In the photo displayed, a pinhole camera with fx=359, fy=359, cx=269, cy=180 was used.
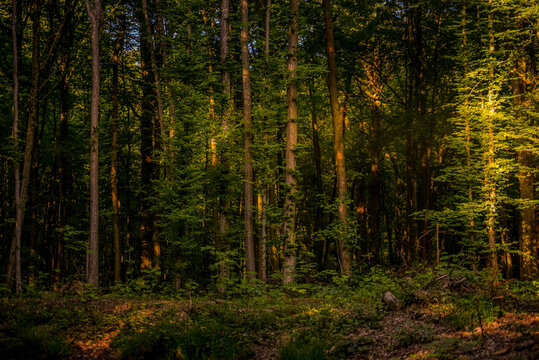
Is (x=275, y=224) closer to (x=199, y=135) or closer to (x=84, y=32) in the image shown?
(x=199, y=135)

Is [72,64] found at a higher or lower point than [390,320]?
higher

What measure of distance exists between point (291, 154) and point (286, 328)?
7.08 metres

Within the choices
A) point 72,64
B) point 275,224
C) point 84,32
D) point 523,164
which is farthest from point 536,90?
point 72,64

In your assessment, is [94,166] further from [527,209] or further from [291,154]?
[527,209]

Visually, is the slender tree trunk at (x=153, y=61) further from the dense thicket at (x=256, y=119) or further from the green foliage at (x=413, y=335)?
the green foliage at (x=413, y=335)

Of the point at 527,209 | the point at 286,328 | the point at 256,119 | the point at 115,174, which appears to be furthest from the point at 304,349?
the point at 115,174

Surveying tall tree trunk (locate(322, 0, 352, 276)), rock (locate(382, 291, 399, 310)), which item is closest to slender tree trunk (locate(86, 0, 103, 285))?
tall tree trunk (locate(322, 0, 352, 276))

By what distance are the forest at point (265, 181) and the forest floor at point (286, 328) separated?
0.05 meters

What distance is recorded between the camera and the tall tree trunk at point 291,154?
13.0 meters

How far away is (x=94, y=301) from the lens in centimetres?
920

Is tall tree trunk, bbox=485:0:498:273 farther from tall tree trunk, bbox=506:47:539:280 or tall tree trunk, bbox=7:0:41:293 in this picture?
tall tree trunk, bbox=7:0:41:293

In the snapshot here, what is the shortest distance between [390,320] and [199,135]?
9815 millimetres

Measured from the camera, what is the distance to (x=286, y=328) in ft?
25.3

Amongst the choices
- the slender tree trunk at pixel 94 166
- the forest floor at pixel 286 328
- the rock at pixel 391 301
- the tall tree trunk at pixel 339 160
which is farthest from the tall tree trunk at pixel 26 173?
the rock at pixel 391 301
